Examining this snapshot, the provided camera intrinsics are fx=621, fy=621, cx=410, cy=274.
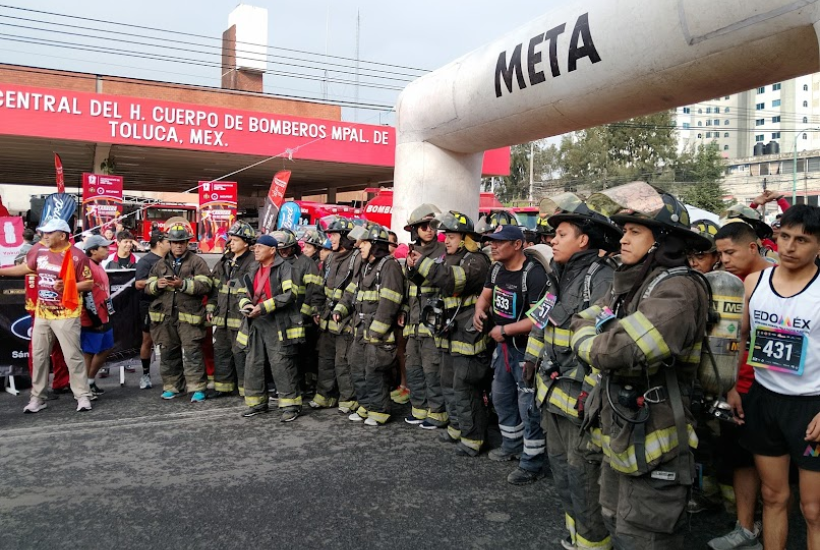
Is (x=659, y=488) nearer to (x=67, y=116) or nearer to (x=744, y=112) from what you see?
(x=67, y=116)

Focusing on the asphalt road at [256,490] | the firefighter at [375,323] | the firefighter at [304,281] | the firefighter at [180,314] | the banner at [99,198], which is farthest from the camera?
the banner at [99,198]

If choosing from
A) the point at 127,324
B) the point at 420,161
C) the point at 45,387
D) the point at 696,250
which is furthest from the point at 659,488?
the point at 127,324

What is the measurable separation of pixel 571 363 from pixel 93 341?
19.7 ft

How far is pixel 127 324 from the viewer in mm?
8031

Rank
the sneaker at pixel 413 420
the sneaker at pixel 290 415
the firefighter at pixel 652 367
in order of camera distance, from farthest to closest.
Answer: the sneaker at pixel 290 415, the sneaker at pixel 413 420, the firefighter at pixel 652 367

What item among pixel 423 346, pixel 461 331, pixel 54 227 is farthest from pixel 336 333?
pixel 54 227

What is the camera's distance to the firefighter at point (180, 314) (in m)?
7.26

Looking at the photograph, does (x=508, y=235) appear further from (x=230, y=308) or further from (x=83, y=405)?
(x=83, y=405)

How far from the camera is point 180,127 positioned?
54.4 feet

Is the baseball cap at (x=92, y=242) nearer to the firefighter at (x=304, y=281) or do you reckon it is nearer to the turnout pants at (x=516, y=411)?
the firefighter at (x=304, y=281)

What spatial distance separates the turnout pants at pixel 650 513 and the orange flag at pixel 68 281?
240 inches

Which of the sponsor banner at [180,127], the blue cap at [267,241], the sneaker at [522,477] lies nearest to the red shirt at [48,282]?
the blue cap at [267,241]

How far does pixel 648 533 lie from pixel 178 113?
651 inches

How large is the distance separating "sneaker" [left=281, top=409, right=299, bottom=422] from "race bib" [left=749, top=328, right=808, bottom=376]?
14.7 feet
